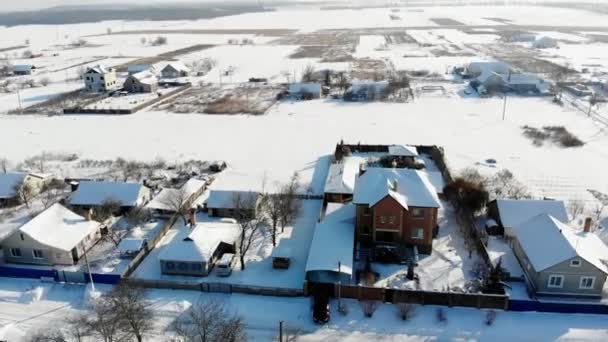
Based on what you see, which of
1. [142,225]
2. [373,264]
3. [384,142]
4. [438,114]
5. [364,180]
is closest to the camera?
[373,264]

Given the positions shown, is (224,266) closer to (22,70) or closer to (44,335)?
(44,335)

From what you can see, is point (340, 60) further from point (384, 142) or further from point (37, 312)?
point (37, 312)

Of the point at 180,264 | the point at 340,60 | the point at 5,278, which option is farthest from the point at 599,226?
the point at 340,60

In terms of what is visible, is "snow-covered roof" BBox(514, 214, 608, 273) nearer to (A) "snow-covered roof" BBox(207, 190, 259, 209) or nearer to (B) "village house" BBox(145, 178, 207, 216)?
(A) "snow-covered roof" BBox(207, 190, 259, 209)

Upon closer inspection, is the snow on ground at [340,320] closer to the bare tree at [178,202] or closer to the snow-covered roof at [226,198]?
the bare tree at [178,202]

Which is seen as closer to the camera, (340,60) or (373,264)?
(373,264)

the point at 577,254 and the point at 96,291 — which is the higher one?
the point at 577,254

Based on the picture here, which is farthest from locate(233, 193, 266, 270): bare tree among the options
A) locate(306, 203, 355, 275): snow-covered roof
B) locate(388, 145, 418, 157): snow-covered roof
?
locate(388, 145, 418, 157): snow-covered roof
